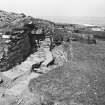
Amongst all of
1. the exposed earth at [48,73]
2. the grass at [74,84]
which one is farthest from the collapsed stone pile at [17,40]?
the grass at [74,84]

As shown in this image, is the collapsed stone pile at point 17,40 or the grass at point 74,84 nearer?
the grass at point 74,84

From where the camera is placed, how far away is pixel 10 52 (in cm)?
1628

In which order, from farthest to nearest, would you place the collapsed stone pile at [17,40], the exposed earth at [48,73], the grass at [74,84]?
1. the collapsed stone pile at [17,40]
2. the exposed earth at [48,73]
3. the grass at [74,84]

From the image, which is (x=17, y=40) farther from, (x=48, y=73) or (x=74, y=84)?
(x=74, y=84)

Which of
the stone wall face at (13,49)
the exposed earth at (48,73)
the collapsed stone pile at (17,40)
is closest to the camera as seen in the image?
the exposed earth at (48,73)

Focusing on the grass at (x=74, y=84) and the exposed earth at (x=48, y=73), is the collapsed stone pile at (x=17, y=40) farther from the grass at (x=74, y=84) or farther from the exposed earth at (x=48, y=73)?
the grass at (x=74, y=84)

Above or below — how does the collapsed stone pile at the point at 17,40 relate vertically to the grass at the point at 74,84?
above

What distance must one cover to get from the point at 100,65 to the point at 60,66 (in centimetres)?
397

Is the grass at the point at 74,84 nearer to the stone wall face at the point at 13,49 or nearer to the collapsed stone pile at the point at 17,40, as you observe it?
the stone wall face at the point at 13,49

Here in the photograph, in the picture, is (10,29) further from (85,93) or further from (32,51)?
(85,93)

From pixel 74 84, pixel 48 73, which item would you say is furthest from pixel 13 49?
Answer: pixel 74 84

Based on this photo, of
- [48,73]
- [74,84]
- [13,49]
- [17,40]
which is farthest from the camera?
[17,40]

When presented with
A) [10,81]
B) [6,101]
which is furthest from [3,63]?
[6,101]

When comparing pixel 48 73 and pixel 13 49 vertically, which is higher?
pixel 13 49
